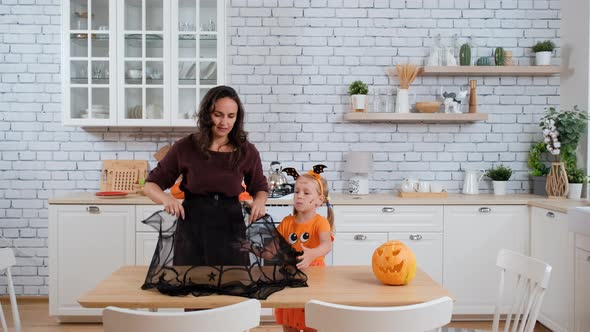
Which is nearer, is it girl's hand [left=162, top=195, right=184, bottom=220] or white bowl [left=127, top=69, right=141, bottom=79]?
girl's hand [left=162, top=195, right=184, bottom=220]

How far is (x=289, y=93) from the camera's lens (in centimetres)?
455

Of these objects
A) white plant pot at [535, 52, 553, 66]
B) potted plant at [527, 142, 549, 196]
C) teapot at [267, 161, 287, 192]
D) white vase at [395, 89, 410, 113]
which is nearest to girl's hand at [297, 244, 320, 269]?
teapot at [267, 161, 287, 192]

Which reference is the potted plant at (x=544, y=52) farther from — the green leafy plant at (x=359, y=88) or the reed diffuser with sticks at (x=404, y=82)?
the green leafy plant at (x=359, y=88)

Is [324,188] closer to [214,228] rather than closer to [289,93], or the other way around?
[214,228]

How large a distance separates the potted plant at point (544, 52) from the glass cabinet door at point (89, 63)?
125 inches

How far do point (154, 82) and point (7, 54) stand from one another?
4.11ft

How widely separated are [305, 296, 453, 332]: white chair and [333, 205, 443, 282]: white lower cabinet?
242 centimetres

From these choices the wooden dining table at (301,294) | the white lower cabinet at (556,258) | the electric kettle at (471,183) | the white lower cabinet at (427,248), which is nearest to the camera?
the wooden dining table at (301,294)

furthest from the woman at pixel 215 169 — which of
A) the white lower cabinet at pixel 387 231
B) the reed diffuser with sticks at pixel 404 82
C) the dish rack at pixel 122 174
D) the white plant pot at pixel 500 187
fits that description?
the white plant pot at pixel 500 187

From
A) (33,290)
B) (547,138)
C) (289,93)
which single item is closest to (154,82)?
(289,93)

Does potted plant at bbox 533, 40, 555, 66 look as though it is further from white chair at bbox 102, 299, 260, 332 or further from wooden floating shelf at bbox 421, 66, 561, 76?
white chair at bbox 102, 299, 260, 332

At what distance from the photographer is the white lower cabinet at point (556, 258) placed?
11.5 feet

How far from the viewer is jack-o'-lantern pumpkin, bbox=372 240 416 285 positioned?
203 cm

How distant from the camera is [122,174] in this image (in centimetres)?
446
